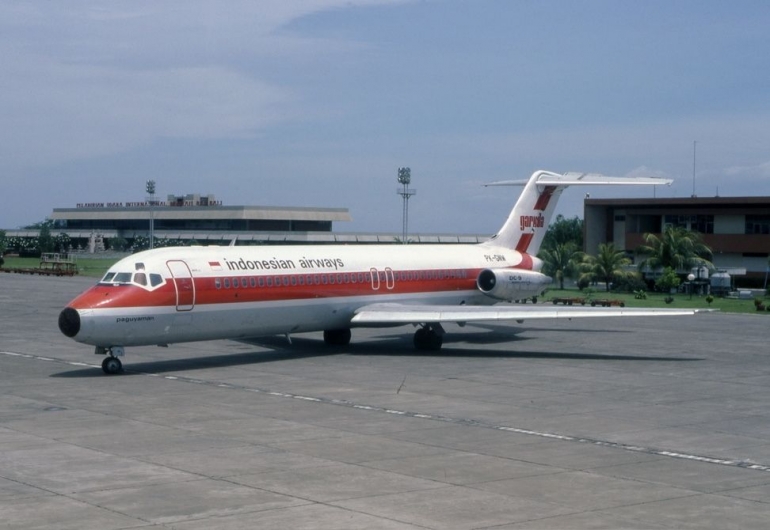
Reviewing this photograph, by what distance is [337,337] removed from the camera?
32.6 m

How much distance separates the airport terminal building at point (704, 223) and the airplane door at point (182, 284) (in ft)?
197

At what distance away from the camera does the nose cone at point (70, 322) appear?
78.9 ft

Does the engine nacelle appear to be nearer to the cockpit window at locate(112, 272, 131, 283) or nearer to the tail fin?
the tail fin

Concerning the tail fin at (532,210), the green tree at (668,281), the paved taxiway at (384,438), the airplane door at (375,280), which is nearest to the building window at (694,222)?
the green tree at (668,281)

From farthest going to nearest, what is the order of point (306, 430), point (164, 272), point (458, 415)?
point (164, 272)
point (458, 415)
point (306, 430)

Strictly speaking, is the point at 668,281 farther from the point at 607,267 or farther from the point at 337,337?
the point at 337,337

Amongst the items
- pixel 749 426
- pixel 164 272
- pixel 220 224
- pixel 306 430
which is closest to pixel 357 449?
pixel 306 430

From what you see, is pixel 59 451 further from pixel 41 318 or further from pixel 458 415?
pixel 41 318

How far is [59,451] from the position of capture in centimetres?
1614

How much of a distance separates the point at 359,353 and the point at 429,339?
90.9 inches

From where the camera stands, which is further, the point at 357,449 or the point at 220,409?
the point at 220,409

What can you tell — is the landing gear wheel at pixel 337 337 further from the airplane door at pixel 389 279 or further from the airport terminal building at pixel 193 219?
the airport terminal building at pixel 193 219

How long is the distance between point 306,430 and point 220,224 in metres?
105

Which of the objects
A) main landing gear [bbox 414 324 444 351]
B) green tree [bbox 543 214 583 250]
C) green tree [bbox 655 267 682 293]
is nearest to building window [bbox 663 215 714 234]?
green tree [bbox 655 267 682 293]
